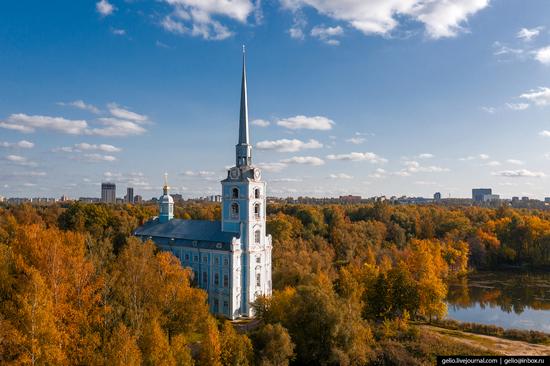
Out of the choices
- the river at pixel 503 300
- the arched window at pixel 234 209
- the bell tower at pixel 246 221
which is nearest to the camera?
the bell tower at pixel 246 221

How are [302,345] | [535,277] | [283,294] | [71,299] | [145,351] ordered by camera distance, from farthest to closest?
[535,277]
[283,294]
[302,345]
[71,299]
[145,351]

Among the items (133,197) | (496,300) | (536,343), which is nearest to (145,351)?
(536,343)

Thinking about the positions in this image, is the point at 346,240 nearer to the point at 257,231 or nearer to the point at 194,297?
→ the point at 257,231

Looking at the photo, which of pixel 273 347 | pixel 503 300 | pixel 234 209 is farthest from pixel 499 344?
pixel 234 209

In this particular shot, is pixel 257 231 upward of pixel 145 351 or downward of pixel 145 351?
upward

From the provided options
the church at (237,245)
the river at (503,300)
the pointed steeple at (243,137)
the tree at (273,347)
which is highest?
the pointed steeple at (243,137)

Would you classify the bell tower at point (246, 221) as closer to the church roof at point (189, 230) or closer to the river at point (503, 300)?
the church roof at point (189, 230)

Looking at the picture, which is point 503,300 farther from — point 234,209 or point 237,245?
point 234,209

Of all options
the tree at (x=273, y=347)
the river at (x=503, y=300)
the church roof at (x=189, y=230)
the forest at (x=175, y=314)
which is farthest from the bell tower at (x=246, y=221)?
the river at (x=503, y=300)
